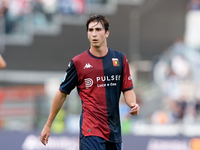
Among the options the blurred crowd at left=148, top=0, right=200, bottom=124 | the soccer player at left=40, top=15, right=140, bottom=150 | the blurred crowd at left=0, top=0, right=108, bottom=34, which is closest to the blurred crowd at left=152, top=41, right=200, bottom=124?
the blurred crowd at left=148, top=0, right=200, bottom=124

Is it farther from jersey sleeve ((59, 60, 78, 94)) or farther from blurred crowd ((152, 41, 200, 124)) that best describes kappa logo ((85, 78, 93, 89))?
blurred crowd ((152, 41, 200, 124))

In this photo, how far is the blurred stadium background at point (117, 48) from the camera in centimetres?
1065

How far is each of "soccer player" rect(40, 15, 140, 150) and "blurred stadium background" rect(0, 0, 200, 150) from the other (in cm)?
697

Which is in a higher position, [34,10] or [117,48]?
[34,10]

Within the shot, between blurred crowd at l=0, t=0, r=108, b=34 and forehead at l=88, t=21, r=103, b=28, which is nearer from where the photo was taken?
forehead at l=88, t=21, r=103, b=28

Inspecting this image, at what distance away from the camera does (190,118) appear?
37.1 ft

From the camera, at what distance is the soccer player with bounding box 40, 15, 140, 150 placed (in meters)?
3.45

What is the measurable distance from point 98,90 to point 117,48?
29.0ft

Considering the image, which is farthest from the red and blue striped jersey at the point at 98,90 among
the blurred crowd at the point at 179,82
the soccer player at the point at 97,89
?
the blurred crowd at the point at 179,82

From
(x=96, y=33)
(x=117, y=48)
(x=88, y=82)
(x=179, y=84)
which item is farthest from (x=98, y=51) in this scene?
(x=117, y=48)

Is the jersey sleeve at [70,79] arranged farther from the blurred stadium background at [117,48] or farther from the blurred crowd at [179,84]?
the blurred crowd at [179,84]

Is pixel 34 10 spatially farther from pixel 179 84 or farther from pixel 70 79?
pixel 70 79

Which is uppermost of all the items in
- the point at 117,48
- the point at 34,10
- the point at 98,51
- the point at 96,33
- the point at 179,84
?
the point at 34,10

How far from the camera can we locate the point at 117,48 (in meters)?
12.3
